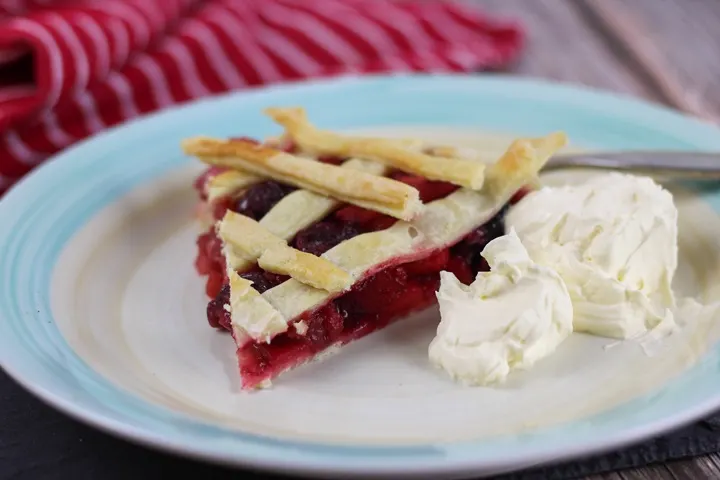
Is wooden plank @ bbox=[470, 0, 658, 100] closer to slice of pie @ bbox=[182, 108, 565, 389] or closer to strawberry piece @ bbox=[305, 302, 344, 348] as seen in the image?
slice of pie @ bbox=[182, 108, 565, 389]

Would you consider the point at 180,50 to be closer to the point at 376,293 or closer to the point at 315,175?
the point at 315,175

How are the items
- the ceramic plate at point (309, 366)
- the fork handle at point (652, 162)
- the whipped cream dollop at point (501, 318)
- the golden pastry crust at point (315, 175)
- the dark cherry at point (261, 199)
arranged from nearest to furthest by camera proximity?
the ceramic plate at point (309, 366) → the whipped cream dollop at point (501, 318) → the golden pastry crust at point (315, 175) → the dark cherry at point (261, 199) → the fork handle at point (652, 162)

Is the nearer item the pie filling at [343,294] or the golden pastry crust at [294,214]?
the pie filling at [343,294]

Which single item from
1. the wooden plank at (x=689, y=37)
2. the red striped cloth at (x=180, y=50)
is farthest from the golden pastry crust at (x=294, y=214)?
the wooden plank at (x=689, y=37)

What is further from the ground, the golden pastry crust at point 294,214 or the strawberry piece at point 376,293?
the golden pastry crust at point 294,214

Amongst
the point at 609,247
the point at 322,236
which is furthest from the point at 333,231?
the point at 609,247

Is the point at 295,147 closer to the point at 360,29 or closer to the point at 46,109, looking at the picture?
the point at 46,109

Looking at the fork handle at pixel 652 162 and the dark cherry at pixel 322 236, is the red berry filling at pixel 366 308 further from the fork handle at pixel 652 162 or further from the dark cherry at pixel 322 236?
the fork handle at pixel 652 162
